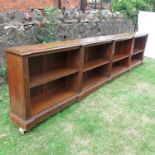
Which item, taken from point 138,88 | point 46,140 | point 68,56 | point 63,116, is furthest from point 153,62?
point 46,140

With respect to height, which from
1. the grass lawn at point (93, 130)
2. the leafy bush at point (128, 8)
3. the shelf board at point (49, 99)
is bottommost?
the grass lawn at point (93, 130)

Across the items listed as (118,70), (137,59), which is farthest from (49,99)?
Answer: (137,59)

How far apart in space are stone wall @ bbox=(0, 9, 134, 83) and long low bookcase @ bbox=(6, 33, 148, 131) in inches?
33.8

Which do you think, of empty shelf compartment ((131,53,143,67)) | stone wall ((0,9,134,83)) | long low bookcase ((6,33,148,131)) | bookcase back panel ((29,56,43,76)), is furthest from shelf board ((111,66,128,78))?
bookcase back panel ((29,56,43,76))

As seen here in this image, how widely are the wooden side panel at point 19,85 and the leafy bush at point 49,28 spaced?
157 cm

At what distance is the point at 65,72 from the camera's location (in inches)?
111

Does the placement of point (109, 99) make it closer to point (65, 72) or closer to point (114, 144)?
point (65, 72)

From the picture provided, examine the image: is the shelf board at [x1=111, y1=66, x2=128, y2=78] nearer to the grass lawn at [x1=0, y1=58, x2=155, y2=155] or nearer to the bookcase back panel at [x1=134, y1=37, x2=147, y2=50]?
the grass lawn at [x1=0, y1=58, x2=155, y2=155]

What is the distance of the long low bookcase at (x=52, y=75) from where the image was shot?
7.20ft

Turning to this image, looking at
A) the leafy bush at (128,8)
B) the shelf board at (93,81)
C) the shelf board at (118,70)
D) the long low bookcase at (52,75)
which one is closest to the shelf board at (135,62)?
the shelf board at (118,70)

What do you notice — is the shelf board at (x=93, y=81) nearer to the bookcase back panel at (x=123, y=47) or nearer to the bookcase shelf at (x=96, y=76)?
the bookcase shelf at (x=96, y=76)

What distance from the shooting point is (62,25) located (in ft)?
13.3

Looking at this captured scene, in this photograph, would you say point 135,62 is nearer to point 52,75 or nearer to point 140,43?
point 140,43

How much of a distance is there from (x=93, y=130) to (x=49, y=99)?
75 cm
